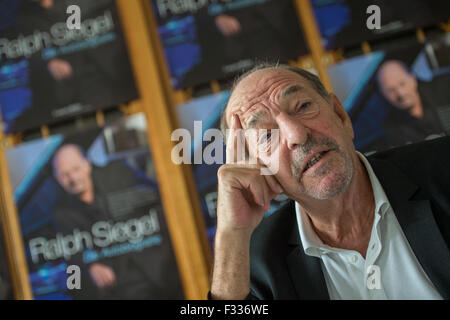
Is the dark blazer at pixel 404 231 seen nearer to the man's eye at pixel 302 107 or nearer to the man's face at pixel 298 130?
the man's face at pixel 298 130

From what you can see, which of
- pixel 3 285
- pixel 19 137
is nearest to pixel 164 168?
pixel 19 137

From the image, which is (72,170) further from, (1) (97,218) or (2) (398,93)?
(2) (398,93)

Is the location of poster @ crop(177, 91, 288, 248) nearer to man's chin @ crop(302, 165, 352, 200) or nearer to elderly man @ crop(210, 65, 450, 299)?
elderly man @ crop(210, 65, 450, 299)

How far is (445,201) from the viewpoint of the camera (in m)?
0.99

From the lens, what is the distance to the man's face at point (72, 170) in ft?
6.69

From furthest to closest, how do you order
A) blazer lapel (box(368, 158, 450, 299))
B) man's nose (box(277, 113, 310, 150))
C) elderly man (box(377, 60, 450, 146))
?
elderly man (box(377, 60, 450, 146)) → man's nose (box(277, 113, 310, 150)) → blazer lapel (box(368, 158, 450, 299))

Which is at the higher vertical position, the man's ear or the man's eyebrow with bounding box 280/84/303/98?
the man's eyebrow with bounding box 280/84/303/98

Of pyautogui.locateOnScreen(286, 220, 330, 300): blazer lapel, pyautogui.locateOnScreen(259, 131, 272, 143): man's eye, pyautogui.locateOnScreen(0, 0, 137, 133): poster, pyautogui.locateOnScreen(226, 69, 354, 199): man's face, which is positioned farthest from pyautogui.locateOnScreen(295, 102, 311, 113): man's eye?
pyautogui.locateOnScreen(0, 0, 137, 133): poster

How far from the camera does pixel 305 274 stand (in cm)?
104

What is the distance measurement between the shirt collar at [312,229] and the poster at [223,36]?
39.8 inches

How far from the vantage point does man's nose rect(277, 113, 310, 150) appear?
1.00m

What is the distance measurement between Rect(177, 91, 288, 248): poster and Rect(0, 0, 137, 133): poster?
31 cm

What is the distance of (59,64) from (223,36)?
0.86 m
